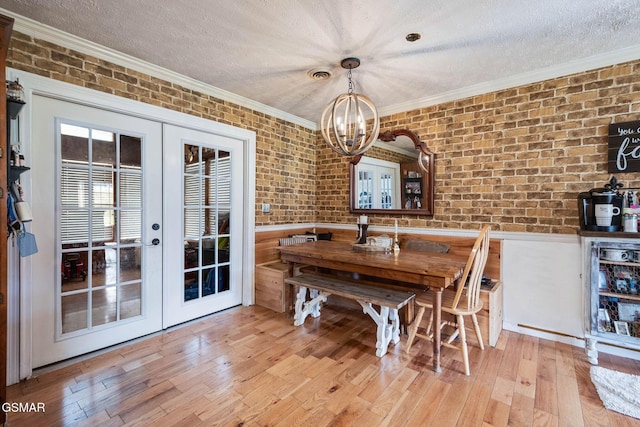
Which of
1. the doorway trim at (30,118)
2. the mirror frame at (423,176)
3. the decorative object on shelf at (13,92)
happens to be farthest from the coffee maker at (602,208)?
the decorative object on shelf at (13,92)

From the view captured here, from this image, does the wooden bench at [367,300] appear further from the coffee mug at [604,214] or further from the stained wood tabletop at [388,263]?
the coffee mug at [604,214]

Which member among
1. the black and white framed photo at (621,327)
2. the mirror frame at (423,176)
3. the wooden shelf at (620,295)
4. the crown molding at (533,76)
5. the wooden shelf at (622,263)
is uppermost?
the crown molding at (533,76)

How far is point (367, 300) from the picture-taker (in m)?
2.49

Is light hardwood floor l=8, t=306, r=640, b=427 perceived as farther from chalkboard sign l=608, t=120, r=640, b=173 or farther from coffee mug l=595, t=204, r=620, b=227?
chalkboard sign l=608, t=120, r=640, b=173

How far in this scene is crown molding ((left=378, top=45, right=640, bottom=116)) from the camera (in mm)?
2359

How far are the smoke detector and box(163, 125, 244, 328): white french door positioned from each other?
1.20 metres

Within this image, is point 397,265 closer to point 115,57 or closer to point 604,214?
point 604,214

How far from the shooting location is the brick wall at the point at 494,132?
2359 millimetres

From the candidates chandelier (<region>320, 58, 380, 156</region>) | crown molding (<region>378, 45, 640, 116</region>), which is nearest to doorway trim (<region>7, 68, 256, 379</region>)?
chandelier (<region>320, 58, 380, 156</region>)

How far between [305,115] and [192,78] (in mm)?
1550

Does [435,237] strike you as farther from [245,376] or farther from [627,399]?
[245,376]

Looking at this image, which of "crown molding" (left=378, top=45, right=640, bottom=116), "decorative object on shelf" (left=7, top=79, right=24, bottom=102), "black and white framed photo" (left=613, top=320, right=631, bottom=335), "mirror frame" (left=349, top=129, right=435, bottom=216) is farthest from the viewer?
"mirror frame" (left=349, top=129, right=435, bottom=216)

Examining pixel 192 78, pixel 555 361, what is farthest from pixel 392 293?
pixel 192 78

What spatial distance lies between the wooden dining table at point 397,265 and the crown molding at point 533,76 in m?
1.75
